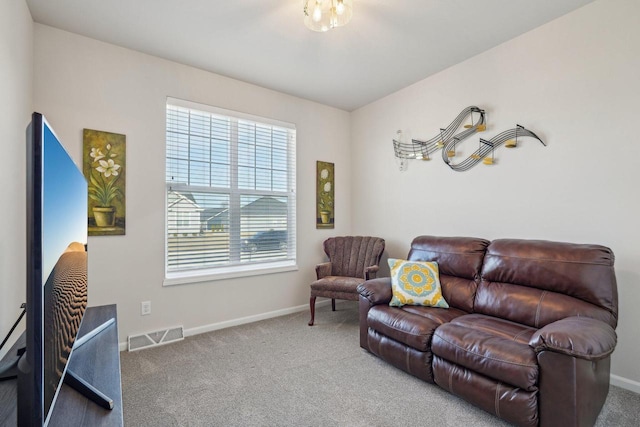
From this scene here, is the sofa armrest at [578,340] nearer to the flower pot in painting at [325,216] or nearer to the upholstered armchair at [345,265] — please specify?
the upholstered armchair at [345,265]

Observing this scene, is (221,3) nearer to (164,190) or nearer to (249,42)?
(249,42)

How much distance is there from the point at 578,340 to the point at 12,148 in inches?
125

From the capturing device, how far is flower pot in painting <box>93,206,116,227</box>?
2.61 m

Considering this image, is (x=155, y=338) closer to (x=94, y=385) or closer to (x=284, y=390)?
(x=284, y=390)

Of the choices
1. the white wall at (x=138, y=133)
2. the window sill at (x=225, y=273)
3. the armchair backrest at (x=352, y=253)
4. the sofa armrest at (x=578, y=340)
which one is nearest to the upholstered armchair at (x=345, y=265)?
the armchair backrest at (x=352, y=253)

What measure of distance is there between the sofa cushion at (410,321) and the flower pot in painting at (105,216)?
2.34m

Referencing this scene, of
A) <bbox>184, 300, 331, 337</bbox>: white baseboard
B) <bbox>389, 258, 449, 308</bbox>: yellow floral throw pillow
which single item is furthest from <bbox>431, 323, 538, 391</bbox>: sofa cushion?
<bbox>184, 300, 331, 337</bbox>: white baseboard

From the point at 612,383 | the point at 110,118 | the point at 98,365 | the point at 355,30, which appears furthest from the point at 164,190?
the point at 612,383

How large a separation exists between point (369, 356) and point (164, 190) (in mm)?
2410

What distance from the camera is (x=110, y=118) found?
2.69 m

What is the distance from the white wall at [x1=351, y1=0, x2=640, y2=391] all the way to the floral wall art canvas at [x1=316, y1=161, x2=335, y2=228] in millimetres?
1108

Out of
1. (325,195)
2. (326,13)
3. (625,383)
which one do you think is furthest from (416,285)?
(326,13)

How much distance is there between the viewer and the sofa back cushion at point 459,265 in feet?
8.28

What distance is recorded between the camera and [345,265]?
375 cm
